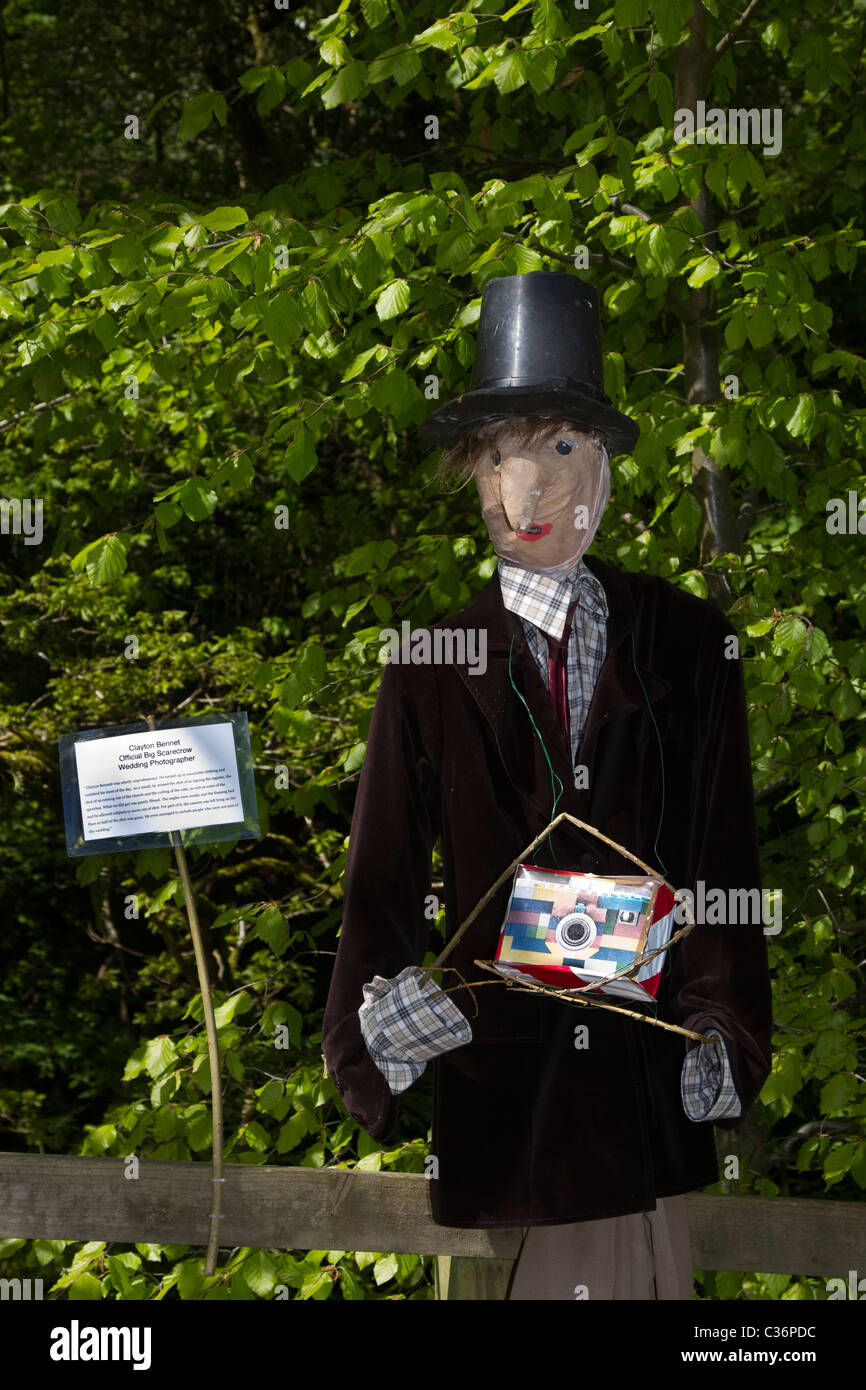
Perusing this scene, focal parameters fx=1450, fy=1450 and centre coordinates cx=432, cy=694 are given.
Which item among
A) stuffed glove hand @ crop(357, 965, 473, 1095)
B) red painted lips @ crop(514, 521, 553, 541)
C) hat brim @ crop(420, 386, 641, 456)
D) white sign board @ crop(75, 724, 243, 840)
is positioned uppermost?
hat brim @ crop(420, 386, 641, 456)

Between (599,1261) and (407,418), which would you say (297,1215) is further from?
(407,418)

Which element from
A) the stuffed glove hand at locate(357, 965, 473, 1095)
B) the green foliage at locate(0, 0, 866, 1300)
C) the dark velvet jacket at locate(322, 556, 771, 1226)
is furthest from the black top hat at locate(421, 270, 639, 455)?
the stuffed glove hand at locate(357, 965, 473, 1095)

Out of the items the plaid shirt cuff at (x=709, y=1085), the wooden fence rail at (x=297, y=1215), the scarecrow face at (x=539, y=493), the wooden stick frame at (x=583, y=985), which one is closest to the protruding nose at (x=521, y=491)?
the scarecrow face at (x=539, y=493)

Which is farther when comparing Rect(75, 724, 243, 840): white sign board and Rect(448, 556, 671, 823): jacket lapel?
Rect(75, 724, 243, 840): white sign board

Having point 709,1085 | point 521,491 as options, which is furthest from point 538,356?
point 709,1085

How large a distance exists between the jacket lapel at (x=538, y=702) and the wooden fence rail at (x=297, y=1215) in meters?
0.78

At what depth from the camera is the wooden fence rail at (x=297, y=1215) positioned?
2367 mm

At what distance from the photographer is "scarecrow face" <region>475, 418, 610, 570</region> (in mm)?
2107

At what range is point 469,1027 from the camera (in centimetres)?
194

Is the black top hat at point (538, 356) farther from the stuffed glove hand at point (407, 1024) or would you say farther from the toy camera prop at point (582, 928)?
the stuffed glove hand at point (407, 1024)

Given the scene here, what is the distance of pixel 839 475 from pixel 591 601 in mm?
1522

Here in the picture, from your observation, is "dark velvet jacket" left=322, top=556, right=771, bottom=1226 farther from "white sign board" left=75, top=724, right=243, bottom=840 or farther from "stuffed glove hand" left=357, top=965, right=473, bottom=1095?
"white sign board" left=75, top=724, right=243, bottom=840
